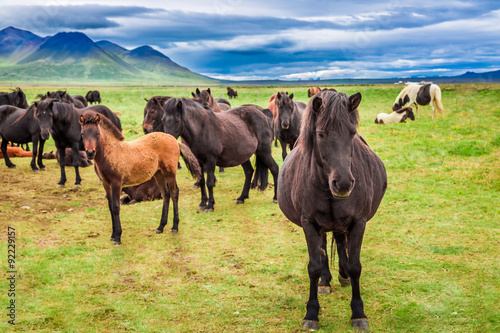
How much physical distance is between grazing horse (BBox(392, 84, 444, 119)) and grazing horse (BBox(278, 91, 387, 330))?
22.0 meters

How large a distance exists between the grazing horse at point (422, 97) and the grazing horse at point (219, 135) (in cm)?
1759

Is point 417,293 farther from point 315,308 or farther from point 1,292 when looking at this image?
point 1,292

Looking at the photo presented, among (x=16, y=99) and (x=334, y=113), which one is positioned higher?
(x=16, y=99)

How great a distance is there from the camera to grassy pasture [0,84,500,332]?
4387mm

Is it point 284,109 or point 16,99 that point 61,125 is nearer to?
point 284,109

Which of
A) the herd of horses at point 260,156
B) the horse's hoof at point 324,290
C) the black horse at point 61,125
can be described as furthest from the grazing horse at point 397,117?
the horse's hoof at point 324,290

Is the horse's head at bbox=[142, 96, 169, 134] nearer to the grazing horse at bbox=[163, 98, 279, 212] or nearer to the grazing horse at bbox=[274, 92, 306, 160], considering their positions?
the grazing horse at bbox=[163, 98, 279, 212]

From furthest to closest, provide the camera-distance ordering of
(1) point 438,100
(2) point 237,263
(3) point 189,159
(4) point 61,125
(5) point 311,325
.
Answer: (1) point 438,100 → (4) point 61,125 → (3) point 189,159 → (2) point 237,263 → (5) point 311,325

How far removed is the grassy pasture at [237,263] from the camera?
4.39 meters

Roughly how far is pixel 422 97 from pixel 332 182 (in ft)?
81.5

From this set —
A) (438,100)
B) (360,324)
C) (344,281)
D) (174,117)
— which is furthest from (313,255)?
(438,100)

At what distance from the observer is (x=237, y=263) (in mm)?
6055

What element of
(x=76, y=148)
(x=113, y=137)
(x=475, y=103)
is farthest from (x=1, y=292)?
(x=475, y=103)

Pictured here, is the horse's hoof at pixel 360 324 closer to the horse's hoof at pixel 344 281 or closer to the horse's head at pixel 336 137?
the horse's hoof at pixel 344 281
